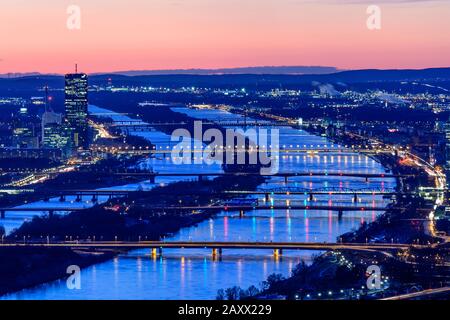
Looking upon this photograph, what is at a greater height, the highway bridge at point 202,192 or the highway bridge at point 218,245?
the highway bridge at point 202,192

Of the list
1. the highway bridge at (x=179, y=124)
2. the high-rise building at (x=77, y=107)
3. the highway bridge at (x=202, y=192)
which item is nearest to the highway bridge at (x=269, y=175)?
the highway bridge at (x=202, y=192)

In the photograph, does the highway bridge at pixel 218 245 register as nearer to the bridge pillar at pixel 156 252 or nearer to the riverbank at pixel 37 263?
the bridge pillar at pixel 156 252

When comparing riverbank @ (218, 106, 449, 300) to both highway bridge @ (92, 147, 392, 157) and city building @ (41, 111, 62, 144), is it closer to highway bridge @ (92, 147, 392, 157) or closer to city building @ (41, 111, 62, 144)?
highway bridge @ (92, 147, 392, 157)

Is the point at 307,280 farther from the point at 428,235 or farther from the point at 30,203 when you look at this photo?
the point at 30,203

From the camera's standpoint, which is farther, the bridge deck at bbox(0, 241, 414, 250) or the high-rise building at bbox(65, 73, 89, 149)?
the high-rise building at bbox(65, 73, 89, 149)

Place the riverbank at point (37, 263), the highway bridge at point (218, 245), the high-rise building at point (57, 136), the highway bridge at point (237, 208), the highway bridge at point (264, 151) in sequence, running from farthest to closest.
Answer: the high-rise building at point (57, 136) → the highway bridge at point (264, 151) → the highway bridge at point (237, 208) → the highway bridge at point (218, 245) → the riverbank at point (37, 263)

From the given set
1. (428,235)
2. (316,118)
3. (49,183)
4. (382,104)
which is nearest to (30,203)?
(49,183)

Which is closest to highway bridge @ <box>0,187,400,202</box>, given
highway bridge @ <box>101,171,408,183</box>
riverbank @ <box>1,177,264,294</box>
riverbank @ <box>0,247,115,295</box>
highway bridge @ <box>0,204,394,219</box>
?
riverbank @ <box>1,177,264,294</box>

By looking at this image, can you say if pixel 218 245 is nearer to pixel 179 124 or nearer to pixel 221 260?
pixel 221 260
